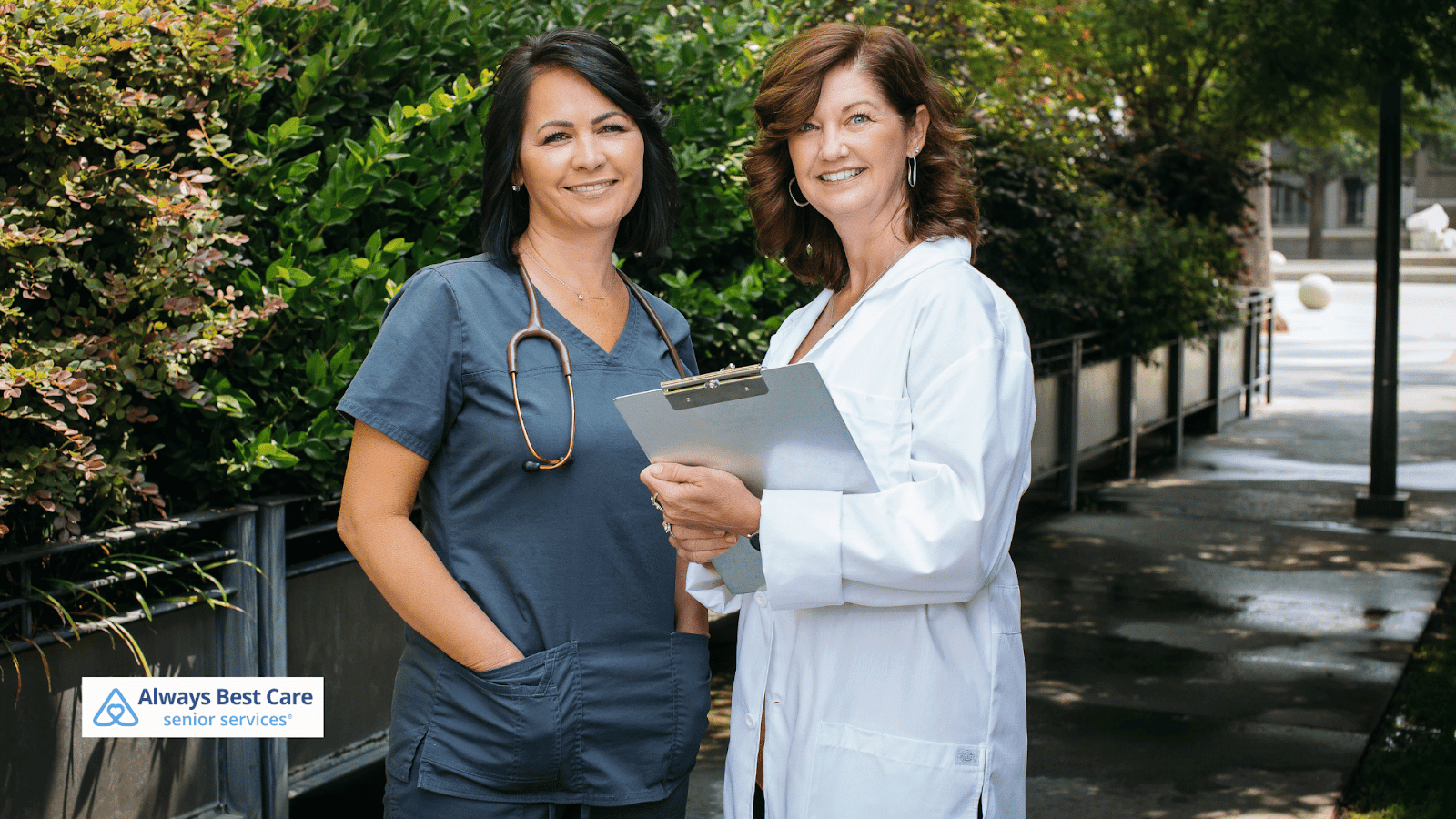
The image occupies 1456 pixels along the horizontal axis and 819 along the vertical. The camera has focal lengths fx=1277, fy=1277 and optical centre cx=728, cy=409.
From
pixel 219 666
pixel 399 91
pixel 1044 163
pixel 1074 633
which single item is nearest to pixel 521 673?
pixel 219 666

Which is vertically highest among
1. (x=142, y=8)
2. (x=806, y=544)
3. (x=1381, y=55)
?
(x=1381, y=55)

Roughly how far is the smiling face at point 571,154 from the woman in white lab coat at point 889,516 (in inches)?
11.0

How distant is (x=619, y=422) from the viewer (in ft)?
7.04

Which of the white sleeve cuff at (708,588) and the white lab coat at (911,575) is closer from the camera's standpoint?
the white lab coat at (911,575)

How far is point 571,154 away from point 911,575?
0.93m

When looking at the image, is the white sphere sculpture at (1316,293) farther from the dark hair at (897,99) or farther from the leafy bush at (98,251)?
the dark hair at (897,99)

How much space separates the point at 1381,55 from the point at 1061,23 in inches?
160

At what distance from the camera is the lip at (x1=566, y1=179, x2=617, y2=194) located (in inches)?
87.5

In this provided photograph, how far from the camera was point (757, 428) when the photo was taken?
184 centimetres

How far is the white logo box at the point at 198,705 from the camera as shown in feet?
10.4

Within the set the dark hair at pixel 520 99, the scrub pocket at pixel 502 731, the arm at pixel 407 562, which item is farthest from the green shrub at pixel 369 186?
the scrub pocket at pixel 502 731

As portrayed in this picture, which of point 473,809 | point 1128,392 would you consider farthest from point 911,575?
point 1128,392

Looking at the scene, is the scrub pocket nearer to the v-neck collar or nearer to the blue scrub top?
the blue scrub top

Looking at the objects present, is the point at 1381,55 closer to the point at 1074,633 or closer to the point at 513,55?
the point at 1074,633
